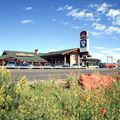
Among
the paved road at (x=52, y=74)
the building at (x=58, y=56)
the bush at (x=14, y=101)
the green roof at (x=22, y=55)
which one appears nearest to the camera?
the bush at (x=14, y=101)

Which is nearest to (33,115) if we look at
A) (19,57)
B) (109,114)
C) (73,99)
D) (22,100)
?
(22,100)

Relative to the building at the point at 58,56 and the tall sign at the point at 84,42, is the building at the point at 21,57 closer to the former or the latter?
the building at the point at 58,56

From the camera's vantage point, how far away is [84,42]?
86062 mm

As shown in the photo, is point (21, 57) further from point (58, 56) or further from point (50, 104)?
point (50, 104)

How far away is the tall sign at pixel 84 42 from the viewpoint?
83338mm

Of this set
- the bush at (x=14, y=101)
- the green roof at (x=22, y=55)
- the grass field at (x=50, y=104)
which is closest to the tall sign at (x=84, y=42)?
the green roof at (x=22, y=55)

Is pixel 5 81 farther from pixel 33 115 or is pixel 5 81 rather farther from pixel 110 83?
pixel 110 83

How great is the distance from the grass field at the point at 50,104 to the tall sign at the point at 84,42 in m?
71.3

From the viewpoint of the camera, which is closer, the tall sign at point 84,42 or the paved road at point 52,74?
the paved road at point 52,74

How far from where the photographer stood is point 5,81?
5.18 metres

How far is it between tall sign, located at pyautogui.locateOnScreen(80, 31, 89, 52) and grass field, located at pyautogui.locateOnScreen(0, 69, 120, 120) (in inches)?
2809

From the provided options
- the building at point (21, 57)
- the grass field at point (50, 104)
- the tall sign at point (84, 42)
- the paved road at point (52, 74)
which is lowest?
the grass field at point (50, 104)

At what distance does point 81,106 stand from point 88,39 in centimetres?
7985

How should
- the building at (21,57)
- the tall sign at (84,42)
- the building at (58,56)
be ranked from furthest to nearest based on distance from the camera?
the tall sign at (84,42) → the building at (58,56) → the building at (21,57)
